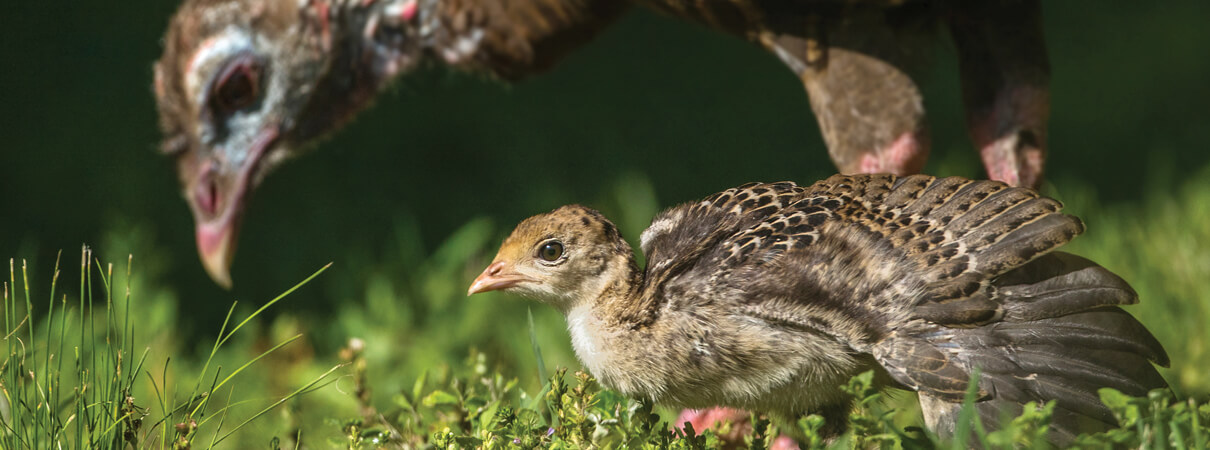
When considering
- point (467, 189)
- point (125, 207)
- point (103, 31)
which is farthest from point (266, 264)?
point (103, 31)

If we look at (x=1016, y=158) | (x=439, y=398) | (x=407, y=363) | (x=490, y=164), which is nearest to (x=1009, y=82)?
(x=1016, y=158)

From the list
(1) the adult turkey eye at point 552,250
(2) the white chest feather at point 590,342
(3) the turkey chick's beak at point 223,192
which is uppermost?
(1) the adult turkey eye at point 552,250

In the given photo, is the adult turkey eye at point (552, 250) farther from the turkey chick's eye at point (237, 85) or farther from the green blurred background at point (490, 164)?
the turkey chick's eye at point (237, 85)

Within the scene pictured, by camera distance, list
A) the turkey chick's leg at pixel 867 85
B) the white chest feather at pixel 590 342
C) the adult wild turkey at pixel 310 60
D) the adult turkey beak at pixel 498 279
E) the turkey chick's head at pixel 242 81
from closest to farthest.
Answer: the white chest feather at pixel 590 342 < the adult turkey beak at pixel 498 279 < the turkey chick's leg at pixel 867 85 < the adult wild turkey at pixel 310 60 < the turkey chick's head at pixel 242 81

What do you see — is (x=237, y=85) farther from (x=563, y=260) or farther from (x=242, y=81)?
(x=563, y=260)

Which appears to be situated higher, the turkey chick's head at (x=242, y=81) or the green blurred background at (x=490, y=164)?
the turkey chick's head at (x=242, y=81)

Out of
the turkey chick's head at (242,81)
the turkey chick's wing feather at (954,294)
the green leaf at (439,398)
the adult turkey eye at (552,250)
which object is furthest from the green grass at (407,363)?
the turkey chick's head at (242,81)

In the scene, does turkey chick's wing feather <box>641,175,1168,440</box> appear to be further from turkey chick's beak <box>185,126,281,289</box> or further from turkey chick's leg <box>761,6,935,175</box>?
turkey chick's beak <box>185,126,281,289</box>
